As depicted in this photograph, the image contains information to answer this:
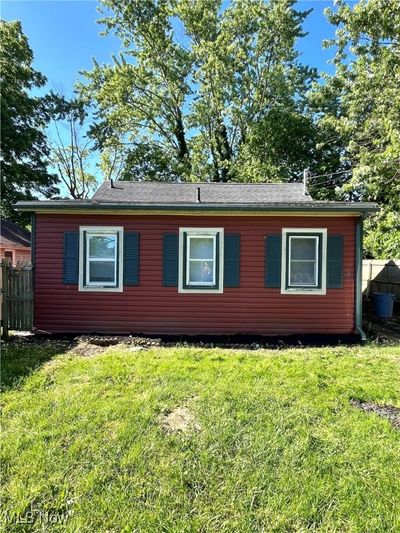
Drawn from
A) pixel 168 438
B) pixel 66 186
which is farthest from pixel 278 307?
pixel 66 186

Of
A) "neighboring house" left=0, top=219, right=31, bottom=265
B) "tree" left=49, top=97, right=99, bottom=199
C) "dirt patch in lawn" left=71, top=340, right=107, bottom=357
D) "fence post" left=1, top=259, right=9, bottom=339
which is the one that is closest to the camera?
"dirt patch in lawn" left=71, top=340, right=107, bottom=357

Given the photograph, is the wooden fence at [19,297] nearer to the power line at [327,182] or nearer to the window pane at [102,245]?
the window pane at [102,245]

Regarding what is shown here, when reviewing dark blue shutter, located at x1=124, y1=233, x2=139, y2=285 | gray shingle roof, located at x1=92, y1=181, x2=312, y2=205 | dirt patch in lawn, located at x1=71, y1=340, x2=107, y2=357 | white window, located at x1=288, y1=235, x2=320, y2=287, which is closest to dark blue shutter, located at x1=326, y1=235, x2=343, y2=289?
white window, located at x1=288, y1=235, x2=320, y2=287

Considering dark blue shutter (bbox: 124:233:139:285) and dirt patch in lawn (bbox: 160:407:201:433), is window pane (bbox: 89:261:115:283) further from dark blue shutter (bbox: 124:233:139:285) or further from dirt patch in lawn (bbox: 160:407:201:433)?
dirt patch in lawn (bbox: 160:407:201:433)

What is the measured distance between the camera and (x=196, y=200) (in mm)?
8336

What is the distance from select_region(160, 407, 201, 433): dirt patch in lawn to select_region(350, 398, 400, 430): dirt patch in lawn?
173 centimetres

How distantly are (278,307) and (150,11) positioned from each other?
19.3 metres

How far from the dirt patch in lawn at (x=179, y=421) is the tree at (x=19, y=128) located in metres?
20.7

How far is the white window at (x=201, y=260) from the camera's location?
7.29 metres

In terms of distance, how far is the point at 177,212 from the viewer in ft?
23.4

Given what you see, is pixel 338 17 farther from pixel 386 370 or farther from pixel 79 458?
pixel 79 458

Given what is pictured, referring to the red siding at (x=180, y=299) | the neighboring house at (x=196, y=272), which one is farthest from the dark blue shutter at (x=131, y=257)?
the red siding at (x=180, y=299)

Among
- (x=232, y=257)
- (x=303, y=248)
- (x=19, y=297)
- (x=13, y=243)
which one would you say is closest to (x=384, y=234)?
(x=303, y=248)

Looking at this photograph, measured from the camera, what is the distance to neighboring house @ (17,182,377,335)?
720 cm
